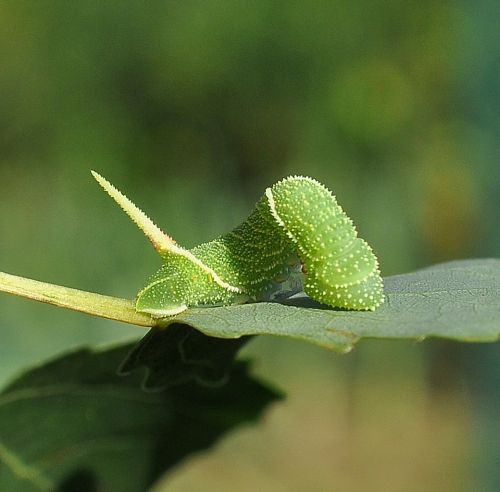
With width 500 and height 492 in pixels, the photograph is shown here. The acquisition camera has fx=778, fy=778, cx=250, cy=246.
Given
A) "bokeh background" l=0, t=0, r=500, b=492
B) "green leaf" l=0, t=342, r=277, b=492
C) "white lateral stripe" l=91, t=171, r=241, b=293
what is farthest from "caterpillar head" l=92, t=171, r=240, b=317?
"bokeh background" l=0, t=0, r=500, b=492

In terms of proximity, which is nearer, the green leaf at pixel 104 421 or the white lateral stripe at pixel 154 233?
the white lateral stripe at pixel 154 233

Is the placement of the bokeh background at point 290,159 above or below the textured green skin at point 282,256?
above

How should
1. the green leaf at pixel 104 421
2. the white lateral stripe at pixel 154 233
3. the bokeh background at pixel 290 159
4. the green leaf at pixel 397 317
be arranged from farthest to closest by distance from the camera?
the bokeh background at pixel 290 159
the green leaf at pixel 104 421
the white lateral stripe at pixel 154 233
the green leaf at pixel 397 317

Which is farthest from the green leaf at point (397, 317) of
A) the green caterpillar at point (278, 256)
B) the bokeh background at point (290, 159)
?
the bokeh background at point (290, 159)

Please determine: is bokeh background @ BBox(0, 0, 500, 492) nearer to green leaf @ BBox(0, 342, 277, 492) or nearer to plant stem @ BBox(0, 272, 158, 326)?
green leaf @ BBox(0, 342, 277, 492)

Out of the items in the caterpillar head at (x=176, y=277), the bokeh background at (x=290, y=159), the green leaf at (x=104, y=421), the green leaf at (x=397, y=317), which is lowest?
the green leaf at (x=104, y=421)

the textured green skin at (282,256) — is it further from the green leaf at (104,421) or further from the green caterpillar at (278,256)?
the green leaf at (104,421)

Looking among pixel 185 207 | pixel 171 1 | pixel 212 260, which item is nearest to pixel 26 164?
pixel 185 207

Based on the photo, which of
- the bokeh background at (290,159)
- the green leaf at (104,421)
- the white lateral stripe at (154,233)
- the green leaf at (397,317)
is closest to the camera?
the green leaf at (397,317)

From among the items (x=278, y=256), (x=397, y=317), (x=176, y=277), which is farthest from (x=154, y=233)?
(x=397, y=317)
